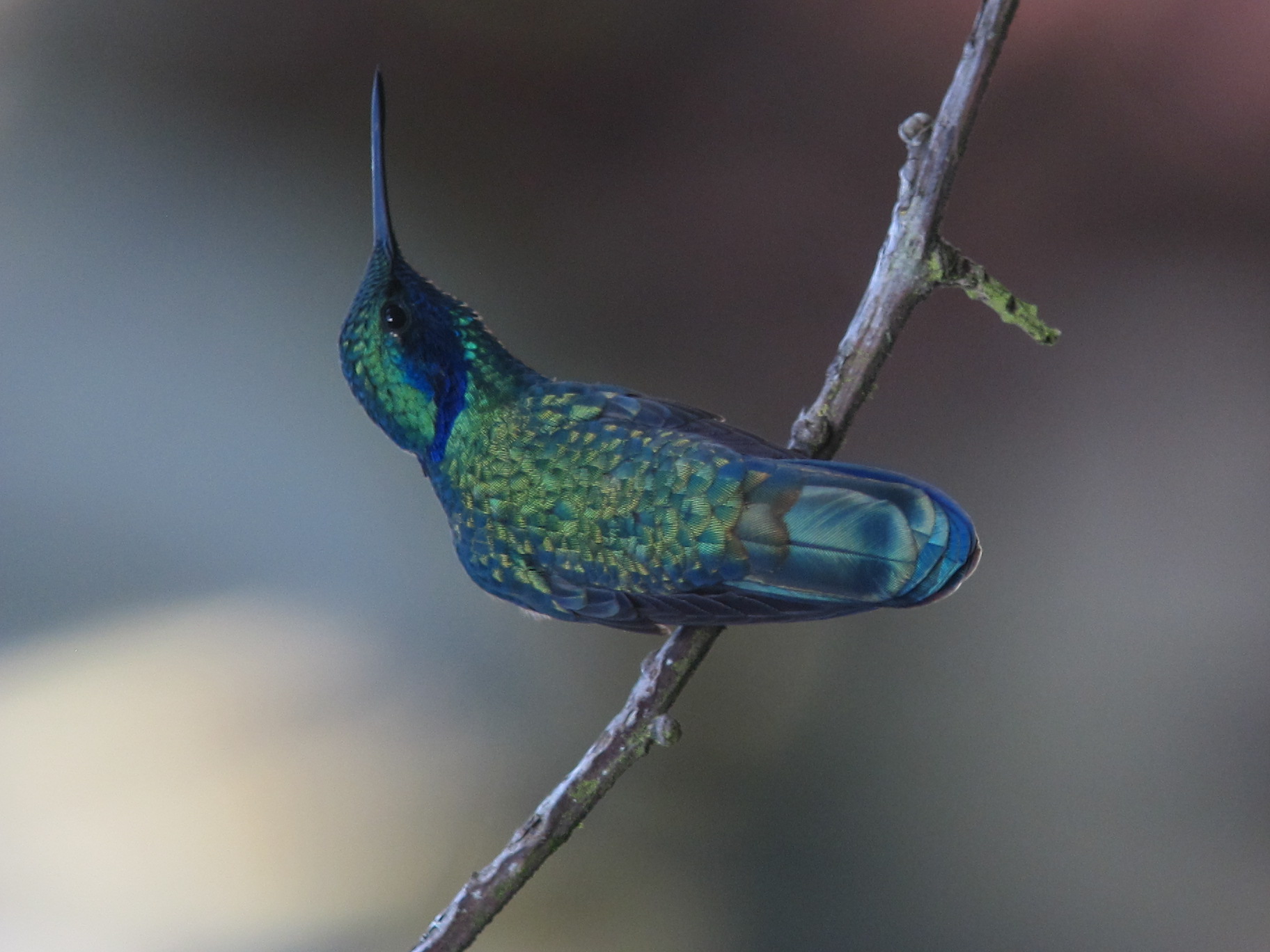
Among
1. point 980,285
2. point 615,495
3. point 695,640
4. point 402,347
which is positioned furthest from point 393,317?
point 980,285

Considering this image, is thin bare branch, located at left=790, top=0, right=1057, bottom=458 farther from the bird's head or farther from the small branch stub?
the bird's head

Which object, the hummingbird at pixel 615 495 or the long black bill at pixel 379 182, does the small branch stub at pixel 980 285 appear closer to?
the hummingbird at pixel 615 495

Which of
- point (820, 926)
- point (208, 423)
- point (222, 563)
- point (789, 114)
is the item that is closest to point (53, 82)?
point (208, 423)

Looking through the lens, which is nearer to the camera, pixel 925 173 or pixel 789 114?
pixel 925 173

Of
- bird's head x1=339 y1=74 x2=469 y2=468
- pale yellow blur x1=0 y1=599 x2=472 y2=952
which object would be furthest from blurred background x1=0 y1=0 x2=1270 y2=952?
bird's head x1=339 y1=74 x2=469 y2=468

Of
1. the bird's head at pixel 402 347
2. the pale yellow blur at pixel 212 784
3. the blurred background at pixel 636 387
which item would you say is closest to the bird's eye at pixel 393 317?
the bird's head at pixel 402 347

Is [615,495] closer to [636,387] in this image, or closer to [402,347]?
[402,347]

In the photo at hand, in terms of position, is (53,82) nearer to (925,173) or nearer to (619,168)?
(619,168)
